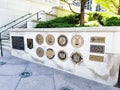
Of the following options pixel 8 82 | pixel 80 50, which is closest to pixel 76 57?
pixel 80 50

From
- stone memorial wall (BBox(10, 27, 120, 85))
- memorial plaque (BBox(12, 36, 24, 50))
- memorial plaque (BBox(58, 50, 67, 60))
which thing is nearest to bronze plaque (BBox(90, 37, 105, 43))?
stone memorial wall (BBox(10, 27, 120, 85))

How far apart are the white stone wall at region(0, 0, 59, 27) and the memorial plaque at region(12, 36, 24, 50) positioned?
3.76 metres

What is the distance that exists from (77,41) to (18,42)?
2.83 meters

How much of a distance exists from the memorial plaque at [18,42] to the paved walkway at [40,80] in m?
1.10

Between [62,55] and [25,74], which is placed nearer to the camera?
[25,74]

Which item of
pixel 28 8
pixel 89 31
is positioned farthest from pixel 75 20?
pixel 89 31

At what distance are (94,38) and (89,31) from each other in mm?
216

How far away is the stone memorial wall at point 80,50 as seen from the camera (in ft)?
11.2

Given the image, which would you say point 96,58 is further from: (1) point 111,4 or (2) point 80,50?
(1) point 111,4

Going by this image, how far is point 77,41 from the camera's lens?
3.98 meters

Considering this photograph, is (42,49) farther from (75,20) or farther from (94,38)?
(75,20)

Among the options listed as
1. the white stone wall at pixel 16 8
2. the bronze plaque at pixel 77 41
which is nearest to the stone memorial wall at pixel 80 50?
the bronze plaque at pixel 77 41

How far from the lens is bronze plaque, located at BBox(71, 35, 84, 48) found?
389 cm

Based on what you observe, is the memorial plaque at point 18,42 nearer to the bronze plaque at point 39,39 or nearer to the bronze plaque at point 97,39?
the bronze plaque at point 39,39
